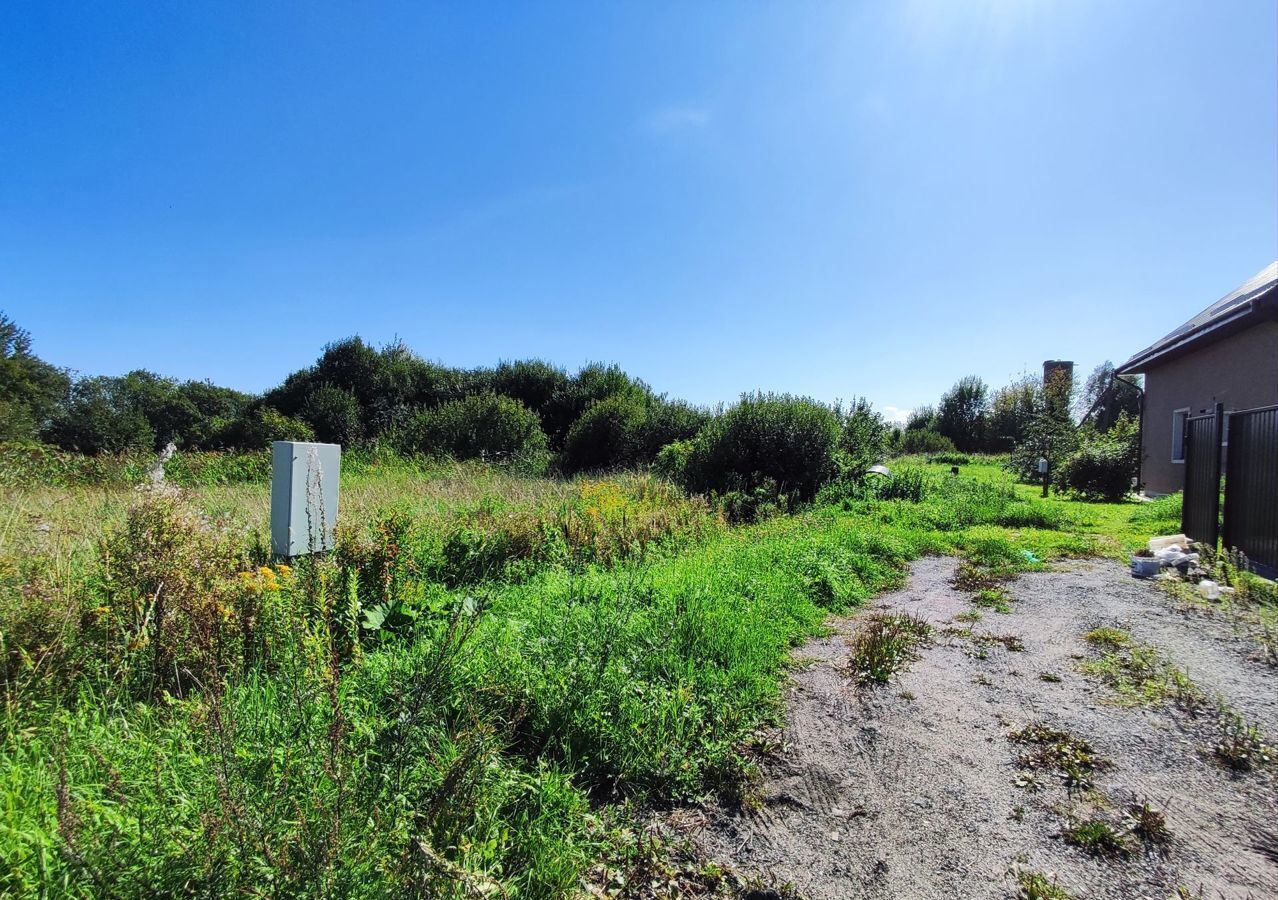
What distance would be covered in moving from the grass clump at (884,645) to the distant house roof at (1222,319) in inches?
373

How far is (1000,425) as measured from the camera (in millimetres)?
34250

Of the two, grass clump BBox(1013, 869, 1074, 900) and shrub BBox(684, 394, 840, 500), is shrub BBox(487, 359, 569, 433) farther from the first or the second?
grass clump BBox(1013, 869, 1074, 900)

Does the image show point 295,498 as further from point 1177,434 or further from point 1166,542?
Result: point 1177,434

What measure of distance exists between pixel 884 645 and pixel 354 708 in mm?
3082

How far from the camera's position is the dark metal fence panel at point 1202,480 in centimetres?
615

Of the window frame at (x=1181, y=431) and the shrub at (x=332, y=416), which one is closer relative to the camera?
the window frame at (x=1181, y=431)

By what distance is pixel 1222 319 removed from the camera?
32.1ft

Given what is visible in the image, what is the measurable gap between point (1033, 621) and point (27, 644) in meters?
6.13

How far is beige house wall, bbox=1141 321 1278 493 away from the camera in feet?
33.0

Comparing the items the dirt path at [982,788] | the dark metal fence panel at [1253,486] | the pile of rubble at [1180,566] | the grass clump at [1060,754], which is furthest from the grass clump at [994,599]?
the dark metal fence panel at [1253,486]

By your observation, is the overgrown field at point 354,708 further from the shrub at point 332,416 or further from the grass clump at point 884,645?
the shrub at point 332,416

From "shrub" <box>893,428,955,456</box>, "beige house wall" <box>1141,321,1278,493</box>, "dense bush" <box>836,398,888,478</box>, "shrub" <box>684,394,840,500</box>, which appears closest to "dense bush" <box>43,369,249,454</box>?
"shrub" <box>684,394,840,500</box>

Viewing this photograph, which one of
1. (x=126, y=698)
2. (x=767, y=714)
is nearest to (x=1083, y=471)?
(x=767, y=714)

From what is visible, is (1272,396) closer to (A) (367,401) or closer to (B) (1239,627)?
(B) (1239,627)
